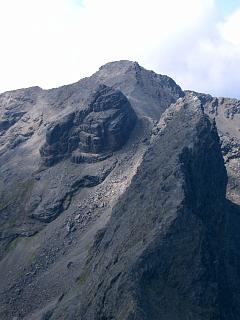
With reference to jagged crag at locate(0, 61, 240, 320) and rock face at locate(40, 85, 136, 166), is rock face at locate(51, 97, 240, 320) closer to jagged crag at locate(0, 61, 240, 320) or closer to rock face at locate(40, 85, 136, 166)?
jagged crag at locate(0, 61, 240, 320)

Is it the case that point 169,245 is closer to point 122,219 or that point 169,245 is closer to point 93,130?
point 122,219

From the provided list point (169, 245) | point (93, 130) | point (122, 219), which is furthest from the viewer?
point (93, 130)

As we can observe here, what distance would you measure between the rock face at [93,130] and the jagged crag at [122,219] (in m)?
0.31

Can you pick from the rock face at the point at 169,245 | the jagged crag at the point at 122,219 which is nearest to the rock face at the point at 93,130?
the jagged crag at the point at 122,219

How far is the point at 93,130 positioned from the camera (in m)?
174

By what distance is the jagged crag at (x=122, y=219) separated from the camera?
338 ft

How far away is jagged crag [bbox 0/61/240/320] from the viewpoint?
10306 cm

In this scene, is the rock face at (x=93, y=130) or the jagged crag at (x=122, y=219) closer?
the jagged crag at (x=122, y=219)

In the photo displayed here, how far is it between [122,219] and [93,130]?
56.2 meters

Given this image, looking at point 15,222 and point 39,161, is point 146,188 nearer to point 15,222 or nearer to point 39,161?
point 15,222

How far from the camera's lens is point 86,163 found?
6713 inches

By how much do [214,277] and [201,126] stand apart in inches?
1409

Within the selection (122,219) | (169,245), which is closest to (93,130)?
(122,219)

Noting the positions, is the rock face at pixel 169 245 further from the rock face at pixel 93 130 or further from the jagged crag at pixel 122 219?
the rock face at pixel 93 130
